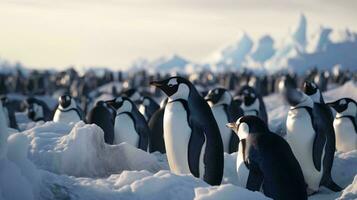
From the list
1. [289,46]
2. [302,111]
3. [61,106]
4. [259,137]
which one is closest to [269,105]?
[61,106]

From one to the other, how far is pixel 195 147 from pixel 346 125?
3362mm

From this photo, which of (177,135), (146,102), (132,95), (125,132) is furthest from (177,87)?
(132,95)

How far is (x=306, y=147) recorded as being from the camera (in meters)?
6.58

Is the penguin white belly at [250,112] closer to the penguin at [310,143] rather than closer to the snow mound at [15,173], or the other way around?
the penguin at [310,143]

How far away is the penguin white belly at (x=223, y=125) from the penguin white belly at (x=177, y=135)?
2587 mm

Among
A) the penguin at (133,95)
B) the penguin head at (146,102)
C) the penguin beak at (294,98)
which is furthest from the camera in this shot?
the penguin at (133,95)

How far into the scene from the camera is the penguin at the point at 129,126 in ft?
26.0

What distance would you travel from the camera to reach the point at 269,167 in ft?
15.3

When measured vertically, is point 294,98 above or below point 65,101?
above

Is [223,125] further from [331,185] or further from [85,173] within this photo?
[85,173]

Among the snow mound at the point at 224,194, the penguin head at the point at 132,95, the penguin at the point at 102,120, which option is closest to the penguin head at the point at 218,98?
the penguin at the point at 102,120

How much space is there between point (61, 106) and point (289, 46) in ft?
383

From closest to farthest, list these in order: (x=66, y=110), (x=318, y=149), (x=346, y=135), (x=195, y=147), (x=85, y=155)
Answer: (x=85, y=155) → (x=195, y=147) → (x=318, y=149) → (x=346, y=135) → (x=66, y=110)

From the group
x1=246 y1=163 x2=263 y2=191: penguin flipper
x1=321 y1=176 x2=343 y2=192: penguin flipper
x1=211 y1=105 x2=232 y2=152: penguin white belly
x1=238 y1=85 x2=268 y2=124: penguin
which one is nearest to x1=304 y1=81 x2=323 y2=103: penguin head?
x1=321 y1=176 x2=343 y2=192: penguin flipper
